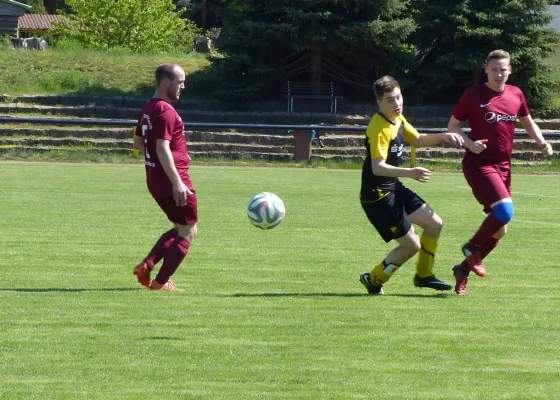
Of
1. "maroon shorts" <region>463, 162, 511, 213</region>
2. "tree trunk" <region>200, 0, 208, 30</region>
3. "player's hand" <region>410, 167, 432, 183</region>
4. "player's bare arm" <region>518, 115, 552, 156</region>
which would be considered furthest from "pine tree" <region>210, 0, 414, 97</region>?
"tree trunk" <region>200, 0, 208, 30</region>

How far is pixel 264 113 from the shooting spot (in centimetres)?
3756

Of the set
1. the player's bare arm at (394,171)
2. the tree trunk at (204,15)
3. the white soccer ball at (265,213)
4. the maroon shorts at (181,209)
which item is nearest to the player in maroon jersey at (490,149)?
the player's bare arm at (394,171)

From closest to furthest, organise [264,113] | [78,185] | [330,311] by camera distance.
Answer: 1. [330,311]
2. [78,185]
3. [264,113]

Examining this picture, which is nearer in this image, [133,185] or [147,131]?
[147,131]

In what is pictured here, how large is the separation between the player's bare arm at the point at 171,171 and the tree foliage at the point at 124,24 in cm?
4193

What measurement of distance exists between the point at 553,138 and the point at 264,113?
9.84 metres

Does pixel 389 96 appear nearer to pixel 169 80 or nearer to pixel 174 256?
pixel 169 80

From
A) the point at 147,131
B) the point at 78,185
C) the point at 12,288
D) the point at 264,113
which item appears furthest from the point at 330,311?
the point at 264,113

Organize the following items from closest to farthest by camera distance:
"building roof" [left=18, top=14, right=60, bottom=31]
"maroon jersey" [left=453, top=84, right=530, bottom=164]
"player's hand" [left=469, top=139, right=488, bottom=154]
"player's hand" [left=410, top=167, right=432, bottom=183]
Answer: "player's hand" [left=410, top=167, right=432, bottom=183]
"player's hand" [left=469, top=139, right=488, bottom=154]
"maroon jersey" [left=453, top=84, right=530, bottom=164]
"building roof" [left=18, top=14, right=60, bottom=31]

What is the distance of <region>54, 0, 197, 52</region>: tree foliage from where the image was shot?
165ft

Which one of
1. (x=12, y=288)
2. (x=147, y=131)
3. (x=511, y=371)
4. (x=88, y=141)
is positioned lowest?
(x=88, y=141)

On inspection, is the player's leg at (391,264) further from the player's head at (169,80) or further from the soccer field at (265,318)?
the player's head at (169,80)

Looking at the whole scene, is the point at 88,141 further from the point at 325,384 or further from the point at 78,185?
Result: the point at 325,384

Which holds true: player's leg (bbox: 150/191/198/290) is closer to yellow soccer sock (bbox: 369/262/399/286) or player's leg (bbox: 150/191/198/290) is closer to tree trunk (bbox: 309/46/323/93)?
yellow soccer sock (bbox: 369/262/399/286)
